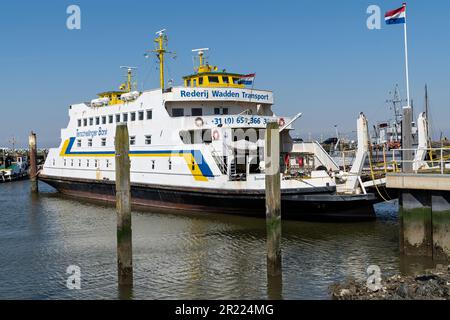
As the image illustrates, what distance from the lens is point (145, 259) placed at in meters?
15.6

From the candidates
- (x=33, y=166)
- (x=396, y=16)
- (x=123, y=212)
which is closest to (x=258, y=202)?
(x=396, y=16)

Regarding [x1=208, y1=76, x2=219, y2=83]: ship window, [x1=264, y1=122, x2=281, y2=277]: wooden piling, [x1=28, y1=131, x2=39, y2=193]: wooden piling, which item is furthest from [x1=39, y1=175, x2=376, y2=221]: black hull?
[x1=28, y1=131, x2=39, y2=193]: wooden piling

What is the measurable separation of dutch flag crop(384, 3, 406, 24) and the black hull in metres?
6.56

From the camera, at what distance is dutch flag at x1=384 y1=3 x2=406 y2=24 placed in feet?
56.9

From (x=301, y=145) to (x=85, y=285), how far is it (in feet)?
48.7

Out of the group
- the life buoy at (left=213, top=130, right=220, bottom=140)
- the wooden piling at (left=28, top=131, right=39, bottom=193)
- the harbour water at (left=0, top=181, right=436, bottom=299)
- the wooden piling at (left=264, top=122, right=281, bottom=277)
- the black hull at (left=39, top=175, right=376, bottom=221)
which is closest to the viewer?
the wooden piling at (left=264, top=122, right=281, bottom=277)

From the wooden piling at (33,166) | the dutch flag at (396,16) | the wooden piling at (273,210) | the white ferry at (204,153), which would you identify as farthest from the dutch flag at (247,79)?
the wooden piling at (33,166)

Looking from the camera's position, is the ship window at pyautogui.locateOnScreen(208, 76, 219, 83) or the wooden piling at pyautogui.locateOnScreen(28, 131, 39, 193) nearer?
the ship window at pyautogui.locateOnScreen(208, 76, 219, 83)

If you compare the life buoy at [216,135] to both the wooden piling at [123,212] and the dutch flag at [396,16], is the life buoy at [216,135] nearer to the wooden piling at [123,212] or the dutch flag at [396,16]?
the dutch flag at [396,16]

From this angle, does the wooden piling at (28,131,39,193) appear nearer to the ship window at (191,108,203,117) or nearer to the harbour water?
the harbour water

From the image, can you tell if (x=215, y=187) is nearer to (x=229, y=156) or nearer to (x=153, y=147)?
(x=229, y=156)

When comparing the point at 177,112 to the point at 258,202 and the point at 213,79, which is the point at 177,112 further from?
the point at 258,202

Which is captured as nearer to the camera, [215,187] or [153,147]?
[215,187]

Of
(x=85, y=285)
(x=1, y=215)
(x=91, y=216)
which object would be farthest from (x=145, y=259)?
(x=1, y=215)
